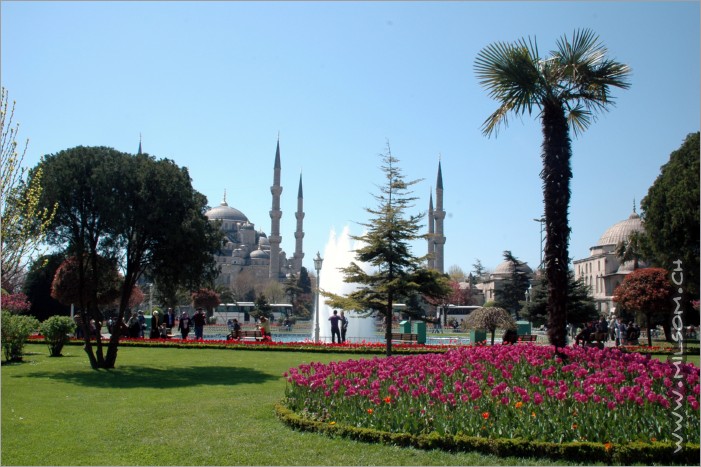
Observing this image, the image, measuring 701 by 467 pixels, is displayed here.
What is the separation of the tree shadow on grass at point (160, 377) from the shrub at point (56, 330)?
3240 millimetres

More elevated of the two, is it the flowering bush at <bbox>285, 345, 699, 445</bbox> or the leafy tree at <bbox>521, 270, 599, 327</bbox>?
the leafy tree at <bbox>521, 270, 599, 327</bbox>

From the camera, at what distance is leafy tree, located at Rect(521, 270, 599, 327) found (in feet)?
96.7

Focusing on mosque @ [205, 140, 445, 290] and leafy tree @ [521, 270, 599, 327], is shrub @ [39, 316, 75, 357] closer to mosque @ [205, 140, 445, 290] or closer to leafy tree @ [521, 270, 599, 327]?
leafy tree @ [521, 270, 599, 327]

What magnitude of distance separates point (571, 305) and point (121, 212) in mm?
21855

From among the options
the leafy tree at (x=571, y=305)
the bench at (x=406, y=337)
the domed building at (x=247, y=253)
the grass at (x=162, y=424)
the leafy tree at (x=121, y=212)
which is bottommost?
the grass at (x=162, y=424)

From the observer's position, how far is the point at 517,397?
6.72 m

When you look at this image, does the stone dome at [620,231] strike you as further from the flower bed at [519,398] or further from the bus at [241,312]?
the flower bed at [519,398]

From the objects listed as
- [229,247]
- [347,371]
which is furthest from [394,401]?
[229,247]

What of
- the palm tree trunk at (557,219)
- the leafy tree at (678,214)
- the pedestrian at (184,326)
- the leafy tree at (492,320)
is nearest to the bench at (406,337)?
the leafy tree at (492,320)

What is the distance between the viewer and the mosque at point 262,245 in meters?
67.9

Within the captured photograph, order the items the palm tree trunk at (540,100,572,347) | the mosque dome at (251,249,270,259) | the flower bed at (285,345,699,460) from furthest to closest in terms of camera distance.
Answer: the mosque dome at (251,249,270,259), the palm tree trunk at (540,100,572,347), the flower bed at (285,345,699,460)

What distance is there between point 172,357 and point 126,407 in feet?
27.0

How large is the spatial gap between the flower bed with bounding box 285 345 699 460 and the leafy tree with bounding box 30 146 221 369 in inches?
258

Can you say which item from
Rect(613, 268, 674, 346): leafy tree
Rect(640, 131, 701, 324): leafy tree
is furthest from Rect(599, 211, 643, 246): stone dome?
Rect(613, 268, 674, 346): leafy tree
